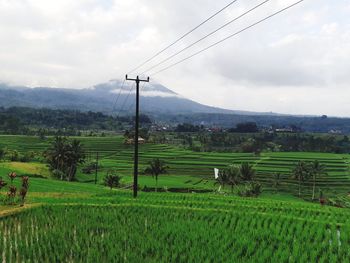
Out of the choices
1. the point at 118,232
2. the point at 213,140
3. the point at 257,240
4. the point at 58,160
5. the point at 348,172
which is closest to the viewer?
the point at 257,240

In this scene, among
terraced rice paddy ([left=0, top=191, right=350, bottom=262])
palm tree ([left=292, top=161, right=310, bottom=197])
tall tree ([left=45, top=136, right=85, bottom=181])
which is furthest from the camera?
palm tree ([left=292, top=161, right=310, bottom=197])

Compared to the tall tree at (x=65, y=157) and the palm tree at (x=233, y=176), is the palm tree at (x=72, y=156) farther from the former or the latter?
the palm tree at (x=233, y=176)

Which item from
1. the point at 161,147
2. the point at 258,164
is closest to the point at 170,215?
the point at 258,164

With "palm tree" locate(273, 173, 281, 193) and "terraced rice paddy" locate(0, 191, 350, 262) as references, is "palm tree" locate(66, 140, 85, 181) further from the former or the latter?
"terraced rice paddy" locate(0, 191, 350, 262)

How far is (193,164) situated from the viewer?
398 ft

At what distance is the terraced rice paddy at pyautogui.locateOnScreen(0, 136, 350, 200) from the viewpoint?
9662cm

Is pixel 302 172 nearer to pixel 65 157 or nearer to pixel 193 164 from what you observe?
pixel 193 164

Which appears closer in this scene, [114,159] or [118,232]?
[118,232]

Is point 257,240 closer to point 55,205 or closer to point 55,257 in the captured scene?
point 55,257

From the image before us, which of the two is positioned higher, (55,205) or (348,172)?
(55,205)

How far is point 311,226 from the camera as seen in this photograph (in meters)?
23.7

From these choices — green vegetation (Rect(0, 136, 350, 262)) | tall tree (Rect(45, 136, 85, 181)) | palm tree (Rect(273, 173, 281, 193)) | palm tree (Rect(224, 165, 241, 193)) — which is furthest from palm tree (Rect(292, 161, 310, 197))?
green vegetation (Rect(0, 136, 350, 262))

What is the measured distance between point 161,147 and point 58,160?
68.7 meters

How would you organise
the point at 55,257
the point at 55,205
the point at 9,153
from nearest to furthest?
1. the point at 55,257
2. the point at 55,205
3. the point at 9,153
